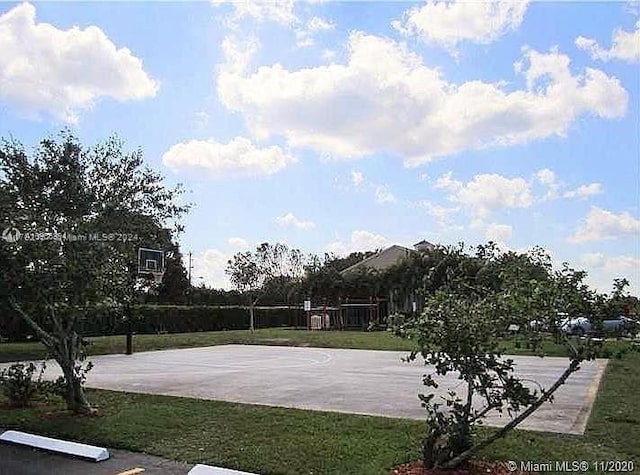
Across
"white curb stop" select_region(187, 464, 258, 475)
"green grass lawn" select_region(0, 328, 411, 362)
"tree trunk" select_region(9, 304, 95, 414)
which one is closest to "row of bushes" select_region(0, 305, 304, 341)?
"green grass lawn" select_region(0, 328, 411, 362)

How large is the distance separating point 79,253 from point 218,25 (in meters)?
5.29

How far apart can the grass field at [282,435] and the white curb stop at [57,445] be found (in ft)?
0.94

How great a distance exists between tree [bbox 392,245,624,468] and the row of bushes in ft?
51.9

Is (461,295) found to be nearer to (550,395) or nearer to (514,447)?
(550,395)

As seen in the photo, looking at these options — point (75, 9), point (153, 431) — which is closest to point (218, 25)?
point (75, 9)

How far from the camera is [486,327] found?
4664mm

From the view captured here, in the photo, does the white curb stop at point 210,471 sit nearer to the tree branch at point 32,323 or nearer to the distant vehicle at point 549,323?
the distant vehicle at point 549,323

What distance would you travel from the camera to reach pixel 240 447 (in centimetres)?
614

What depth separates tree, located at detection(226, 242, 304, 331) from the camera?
40.2 meters

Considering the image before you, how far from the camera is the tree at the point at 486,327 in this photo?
4582mm

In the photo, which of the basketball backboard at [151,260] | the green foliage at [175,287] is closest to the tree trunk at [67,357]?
the basketball backboard at [151,260]

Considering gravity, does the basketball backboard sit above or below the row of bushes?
above

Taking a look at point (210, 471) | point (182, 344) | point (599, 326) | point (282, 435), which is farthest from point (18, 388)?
point (182, 344)

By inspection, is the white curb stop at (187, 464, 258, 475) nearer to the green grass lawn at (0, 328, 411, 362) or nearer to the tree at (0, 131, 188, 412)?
the tree at (0, 131, 188, 412)
